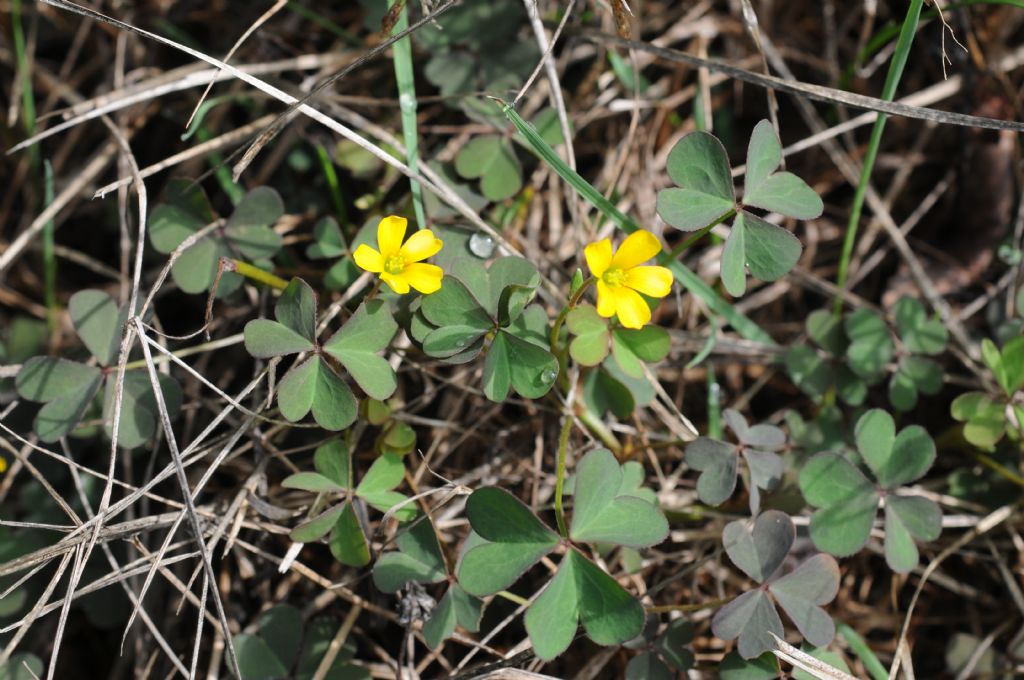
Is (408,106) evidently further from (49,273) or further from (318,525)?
(49,273)

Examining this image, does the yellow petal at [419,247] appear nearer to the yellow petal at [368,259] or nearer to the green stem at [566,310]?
the yellow petal at [368,259]

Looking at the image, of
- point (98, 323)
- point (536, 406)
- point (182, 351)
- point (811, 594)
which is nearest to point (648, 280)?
point (536, 406)

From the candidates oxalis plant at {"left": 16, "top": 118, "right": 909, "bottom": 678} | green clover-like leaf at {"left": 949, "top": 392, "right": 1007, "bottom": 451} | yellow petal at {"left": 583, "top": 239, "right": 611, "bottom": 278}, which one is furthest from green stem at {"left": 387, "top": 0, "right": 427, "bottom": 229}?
green clover-like leaf at {"left": 949, "top": 392, "right": 1007, "bottom": 451}

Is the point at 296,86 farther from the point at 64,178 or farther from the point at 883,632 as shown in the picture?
the point at 883,632

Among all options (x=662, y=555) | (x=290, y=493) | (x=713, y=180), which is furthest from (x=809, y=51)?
(x=290, y=493)

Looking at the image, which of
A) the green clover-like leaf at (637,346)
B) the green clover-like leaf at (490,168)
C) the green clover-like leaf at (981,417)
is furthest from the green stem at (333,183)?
the green clover-like leaf at (981,417)

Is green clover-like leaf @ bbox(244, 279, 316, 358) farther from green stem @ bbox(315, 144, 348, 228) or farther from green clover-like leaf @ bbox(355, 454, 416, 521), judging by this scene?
green stem @ bbox(315, 144, 348, 228)

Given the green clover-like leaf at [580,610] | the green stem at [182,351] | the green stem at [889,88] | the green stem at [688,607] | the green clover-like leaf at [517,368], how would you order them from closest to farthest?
the green clover-like leaf at [580,610]
the green clover-like leaf at [517,368]
the green stem at [688,607]
the green stem at [889,88]
the green stem at [182,351]
